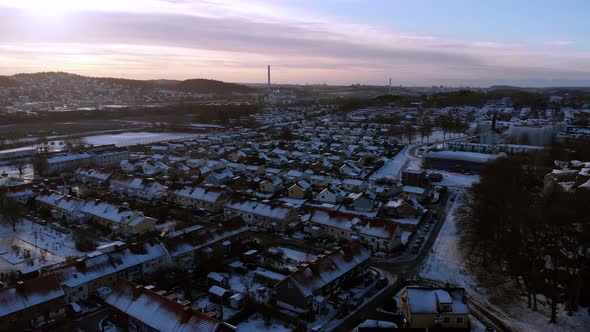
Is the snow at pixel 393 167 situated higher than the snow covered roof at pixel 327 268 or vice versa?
the snow covered roof at pixel 327 268

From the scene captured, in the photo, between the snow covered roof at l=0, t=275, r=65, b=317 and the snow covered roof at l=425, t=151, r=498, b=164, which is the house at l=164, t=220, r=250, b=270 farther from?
the snow covered roof at l=425, t=151, r=498, b=164

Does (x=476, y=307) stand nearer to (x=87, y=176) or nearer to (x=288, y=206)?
(x=288, y=206)

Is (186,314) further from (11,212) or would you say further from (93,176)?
(93,176)

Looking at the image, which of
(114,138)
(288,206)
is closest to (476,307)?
(288,206)

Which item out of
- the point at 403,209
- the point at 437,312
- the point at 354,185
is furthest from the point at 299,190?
the point at 437,312

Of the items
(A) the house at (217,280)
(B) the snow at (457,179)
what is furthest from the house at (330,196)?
(A) the house at (217,280)

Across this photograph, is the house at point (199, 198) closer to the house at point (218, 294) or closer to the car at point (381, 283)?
the house at point (218, 294)
